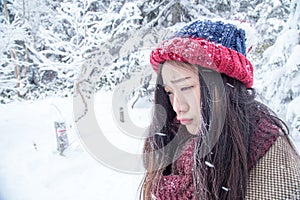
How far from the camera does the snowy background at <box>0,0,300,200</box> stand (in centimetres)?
371

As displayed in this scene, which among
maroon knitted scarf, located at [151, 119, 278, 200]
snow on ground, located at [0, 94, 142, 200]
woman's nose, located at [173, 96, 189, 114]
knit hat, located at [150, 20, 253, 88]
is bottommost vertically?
snow on ground, located at [0, 94, 142, 200]

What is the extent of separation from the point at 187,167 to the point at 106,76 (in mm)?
6070

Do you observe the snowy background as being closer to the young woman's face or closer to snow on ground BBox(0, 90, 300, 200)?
snow on ground BBox(0, 90, 300, 200)

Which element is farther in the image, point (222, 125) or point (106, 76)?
point (106, 76)

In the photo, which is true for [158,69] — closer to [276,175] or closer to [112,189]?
[276,175]

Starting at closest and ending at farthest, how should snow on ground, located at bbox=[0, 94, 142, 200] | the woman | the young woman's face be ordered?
1. the woman
2. the young woman's face
3. snow on ground, located at bbox=[0, 94, 142, 200]

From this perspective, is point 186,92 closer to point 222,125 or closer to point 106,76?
point 222,125

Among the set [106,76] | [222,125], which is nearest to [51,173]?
[106,76]

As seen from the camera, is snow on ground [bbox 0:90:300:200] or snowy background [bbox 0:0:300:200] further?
snowy background [bbox 0:0:300:200]

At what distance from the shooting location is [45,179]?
3920 millimetres

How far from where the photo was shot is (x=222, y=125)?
984mm

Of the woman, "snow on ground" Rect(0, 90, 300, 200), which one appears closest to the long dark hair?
the woman

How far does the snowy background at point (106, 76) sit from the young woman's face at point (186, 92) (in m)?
0.38

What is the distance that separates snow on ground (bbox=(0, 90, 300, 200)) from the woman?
7.19 ft
